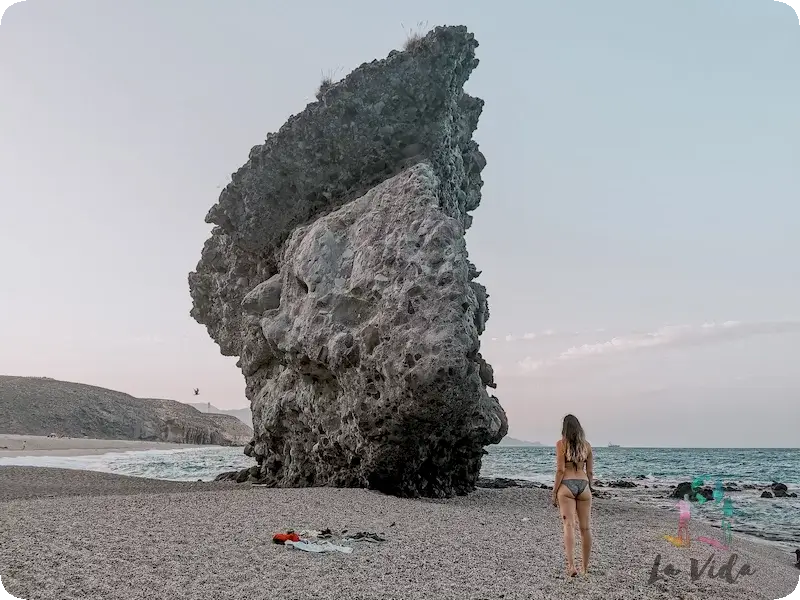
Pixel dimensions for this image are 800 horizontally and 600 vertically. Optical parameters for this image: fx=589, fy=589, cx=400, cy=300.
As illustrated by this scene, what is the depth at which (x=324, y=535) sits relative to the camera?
850 centimetres

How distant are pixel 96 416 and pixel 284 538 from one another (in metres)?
69.7

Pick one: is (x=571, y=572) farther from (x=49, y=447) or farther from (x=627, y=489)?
(x=49, y=447)

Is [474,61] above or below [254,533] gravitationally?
above

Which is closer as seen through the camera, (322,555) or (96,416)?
(322,555)

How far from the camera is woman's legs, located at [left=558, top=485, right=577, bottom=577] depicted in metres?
7.13

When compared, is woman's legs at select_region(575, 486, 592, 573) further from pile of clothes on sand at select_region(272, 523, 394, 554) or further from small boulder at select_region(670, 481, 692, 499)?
small boulder at select_region(670, 481, 692, 499)

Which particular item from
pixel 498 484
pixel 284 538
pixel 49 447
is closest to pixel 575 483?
pixel 284 538

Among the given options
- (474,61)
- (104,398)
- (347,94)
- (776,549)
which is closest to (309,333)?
(347,94)

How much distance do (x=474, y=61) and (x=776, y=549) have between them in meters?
15.5

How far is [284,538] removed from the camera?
798 centimetres

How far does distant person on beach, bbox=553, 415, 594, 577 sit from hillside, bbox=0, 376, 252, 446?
65.9 m

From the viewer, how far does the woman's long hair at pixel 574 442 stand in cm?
735

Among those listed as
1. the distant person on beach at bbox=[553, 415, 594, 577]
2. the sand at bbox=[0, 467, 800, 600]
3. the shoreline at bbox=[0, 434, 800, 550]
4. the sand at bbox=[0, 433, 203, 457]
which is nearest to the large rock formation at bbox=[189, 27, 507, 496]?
the sand at bbox=[0, 467, 800, 600]

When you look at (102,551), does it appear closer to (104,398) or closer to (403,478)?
(403,478)
